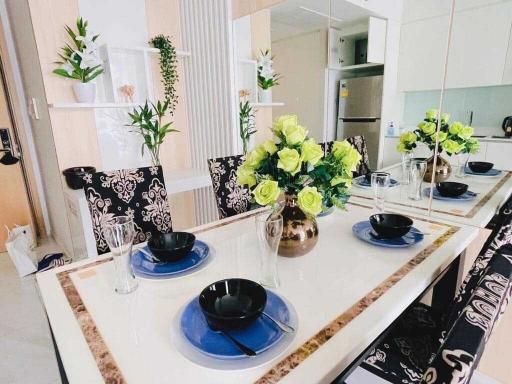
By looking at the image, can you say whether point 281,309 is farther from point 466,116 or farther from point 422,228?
point 466,116

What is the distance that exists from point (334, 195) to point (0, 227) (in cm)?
336

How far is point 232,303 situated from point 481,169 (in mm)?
1448

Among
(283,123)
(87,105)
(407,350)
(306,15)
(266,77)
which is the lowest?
(407,350)

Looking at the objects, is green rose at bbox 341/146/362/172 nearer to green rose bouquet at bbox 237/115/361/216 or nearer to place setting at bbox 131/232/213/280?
green rose bouquet at bbox 237/115/361/216

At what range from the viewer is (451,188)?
154 centimetres

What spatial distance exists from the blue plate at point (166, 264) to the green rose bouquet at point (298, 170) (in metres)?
0.28

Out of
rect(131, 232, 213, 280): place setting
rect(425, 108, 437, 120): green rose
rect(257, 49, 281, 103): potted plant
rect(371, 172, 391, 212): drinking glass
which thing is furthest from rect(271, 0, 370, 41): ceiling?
rect(131, 232, 213, 280): place setting

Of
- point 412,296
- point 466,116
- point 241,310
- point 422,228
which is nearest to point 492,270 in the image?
point 412,296

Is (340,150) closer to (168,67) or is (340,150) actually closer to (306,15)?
(306,15)

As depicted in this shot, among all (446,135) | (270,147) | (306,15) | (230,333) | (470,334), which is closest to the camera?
(470,334)

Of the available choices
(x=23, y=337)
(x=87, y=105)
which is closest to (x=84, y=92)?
(x=87, y=105)

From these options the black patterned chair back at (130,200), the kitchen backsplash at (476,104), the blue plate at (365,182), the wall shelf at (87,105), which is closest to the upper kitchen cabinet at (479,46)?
the kitchen backsplash at (476,104)

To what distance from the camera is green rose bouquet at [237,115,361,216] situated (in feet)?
3.03

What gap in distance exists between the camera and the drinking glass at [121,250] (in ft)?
2.89
